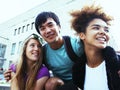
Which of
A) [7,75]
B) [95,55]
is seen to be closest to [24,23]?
[7,75]

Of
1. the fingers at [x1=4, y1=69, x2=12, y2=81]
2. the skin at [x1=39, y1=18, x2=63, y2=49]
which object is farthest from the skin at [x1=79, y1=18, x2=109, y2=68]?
the fingers at [x1=4, y1=69, x2=12, y2=81]

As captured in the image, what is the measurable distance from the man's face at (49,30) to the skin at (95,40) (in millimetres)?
236

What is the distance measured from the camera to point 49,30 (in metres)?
2.08

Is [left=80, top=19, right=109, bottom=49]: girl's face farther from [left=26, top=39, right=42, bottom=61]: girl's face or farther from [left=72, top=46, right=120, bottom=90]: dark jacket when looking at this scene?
[left=26, top=39, right=42, bottom=61]: girl's face

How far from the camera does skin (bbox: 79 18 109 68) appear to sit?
1846mm

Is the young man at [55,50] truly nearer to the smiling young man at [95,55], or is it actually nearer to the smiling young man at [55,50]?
the smiling young man at [55,50]

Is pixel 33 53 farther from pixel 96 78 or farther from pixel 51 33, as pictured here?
pixel 96 78

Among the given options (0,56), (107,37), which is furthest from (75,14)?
(0,56)

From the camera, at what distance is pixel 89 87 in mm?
1948

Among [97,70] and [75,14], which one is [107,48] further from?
[75,14]

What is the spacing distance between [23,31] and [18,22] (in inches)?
51.9

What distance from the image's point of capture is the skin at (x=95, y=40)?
1846mm

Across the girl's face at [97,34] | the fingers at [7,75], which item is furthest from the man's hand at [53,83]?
the fingers at [7,75]

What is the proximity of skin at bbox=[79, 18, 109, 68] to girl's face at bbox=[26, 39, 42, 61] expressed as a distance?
0.47 metres
